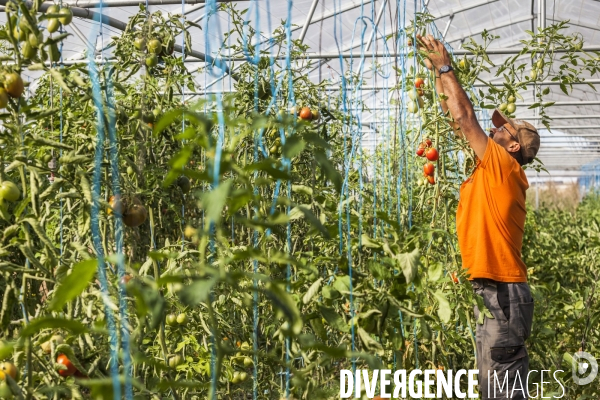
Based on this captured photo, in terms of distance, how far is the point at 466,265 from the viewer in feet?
7.60

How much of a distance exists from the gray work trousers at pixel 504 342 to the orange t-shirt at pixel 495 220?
5 cm

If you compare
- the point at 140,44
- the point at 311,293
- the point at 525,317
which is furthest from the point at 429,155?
the point at 311,293

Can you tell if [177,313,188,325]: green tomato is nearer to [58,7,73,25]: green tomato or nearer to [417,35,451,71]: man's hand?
[58,7,73,25]: green tomato

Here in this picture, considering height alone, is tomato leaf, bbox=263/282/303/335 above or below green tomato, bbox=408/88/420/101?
below

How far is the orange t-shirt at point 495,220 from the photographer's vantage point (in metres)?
2.25

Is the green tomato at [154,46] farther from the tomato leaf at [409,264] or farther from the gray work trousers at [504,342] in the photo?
the gray work trousers at [504,342]

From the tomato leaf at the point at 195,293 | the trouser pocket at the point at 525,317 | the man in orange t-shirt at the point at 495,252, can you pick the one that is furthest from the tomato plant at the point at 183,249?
the trouser pocket at the point at 525,317

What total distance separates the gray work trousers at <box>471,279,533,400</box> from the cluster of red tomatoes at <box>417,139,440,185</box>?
1.59 ft

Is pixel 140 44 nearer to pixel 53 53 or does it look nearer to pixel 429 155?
pixel 53 53

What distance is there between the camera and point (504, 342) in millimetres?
2217

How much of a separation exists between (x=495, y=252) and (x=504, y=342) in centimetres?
29

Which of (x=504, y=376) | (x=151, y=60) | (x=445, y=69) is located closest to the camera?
(x=151, y=60)

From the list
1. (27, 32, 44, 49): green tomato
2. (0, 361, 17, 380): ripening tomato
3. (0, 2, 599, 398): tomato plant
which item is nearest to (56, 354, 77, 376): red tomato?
(0, 2, 599, 398): tomato plant

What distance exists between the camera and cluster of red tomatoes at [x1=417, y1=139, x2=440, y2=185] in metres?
2.46
